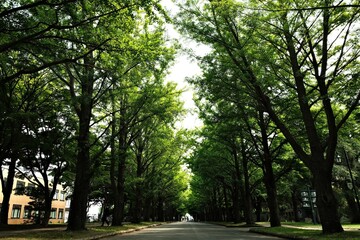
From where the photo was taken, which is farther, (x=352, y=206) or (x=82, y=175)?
(x=352, y=206)

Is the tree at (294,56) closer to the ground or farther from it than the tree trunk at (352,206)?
farther from it

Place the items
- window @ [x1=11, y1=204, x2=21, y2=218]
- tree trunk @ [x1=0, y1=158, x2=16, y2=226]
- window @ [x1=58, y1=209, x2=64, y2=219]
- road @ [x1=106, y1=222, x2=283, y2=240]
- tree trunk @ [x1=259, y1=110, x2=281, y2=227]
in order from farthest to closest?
window @ [x1=58, y1=209, x2=64, y2=219]
window @ [x1=11, y1=204, x2=21, y2=218]
tree trunk @ [x1=0, y1=158, x2=16, y2=226]
tree trunk @ [x1=259, y1=110, x2=281, y2=227]
road @ [x1=106, y1=222, x2=283, y2=240]

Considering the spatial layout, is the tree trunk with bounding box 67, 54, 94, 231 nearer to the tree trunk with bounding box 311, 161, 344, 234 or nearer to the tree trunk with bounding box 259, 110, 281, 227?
the tree trunk with bounding box 259, 110, 281, 227

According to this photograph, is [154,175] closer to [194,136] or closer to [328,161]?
[194,136]

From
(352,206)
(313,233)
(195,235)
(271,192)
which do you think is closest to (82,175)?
(195,235)

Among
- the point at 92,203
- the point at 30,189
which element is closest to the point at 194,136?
the point at 30,189

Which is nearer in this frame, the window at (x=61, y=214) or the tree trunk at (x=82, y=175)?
the tree trunk at (x=82, y=175)

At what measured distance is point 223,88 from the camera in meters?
15.9

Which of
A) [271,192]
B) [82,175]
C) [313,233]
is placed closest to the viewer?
[313,233]

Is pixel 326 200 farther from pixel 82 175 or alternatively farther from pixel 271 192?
pixel 82 175

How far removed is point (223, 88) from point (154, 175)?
26374mm

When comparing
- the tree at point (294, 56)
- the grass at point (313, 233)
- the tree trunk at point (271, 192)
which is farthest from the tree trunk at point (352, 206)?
the tree at point (294, 56)

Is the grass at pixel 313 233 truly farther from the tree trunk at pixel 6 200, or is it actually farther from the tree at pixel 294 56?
the tree trunk at pixel 6 200

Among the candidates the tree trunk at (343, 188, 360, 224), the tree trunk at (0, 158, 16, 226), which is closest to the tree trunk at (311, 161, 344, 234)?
the tree trunk at (343, 188, 360, 224)
